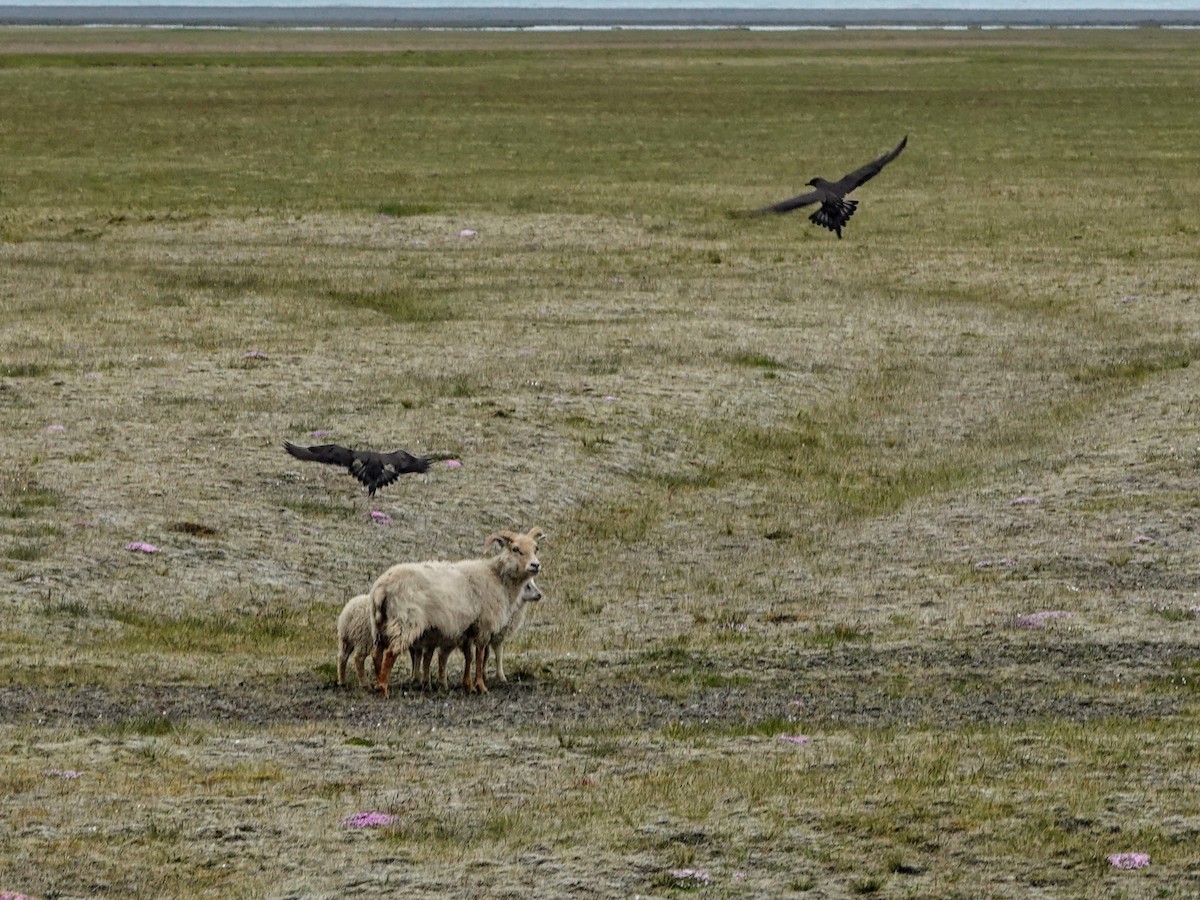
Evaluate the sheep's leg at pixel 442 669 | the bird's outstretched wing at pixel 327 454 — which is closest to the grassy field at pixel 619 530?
the sheep's leg at pixel 442 669

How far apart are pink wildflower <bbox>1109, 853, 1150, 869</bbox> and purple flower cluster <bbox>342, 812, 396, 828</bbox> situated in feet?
13.1

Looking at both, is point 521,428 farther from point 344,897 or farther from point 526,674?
point 344,897

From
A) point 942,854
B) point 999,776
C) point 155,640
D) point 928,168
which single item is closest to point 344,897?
point 942,854

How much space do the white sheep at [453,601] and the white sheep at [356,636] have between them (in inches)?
8.4

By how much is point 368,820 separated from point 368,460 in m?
6.02

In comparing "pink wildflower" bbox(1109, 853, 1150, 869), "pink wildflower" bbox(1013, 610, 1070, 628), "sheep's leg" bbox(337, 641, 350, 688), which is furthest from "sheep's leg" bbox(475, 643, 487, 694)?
"pink wildflower" bbox(1109, 853, 1150, 869)

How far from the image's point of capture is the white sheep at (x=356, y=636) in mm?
14016

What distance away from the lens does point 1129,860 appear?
1038 centimetres

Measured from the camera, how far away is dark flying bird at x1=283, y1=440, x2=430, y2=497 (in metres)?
16.1

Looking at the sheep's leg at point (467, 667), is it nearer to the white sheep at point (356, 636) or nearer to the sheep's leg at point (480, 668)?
the sheep's leg at point (480, 668)

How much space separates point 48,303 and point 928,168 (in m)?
32.0

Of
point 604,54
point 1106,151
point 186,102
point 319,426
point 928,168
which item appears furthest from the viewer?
point 604,54

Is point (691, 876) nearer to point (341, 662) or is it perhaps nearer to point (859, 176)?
point (341, 662)

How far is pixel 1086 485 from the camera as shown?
70.2 ft
